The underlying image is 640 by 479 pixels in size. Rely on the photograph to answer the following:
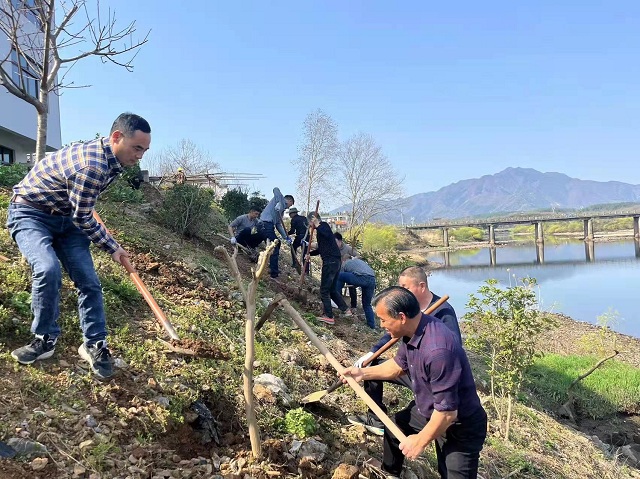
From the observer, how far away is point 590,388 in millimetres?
9789

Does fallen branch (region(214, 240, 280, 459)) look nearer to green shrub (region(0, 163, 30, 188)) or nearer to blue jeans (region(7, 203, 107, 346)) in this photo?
blue jeans (region(7, 203, 107, 346))

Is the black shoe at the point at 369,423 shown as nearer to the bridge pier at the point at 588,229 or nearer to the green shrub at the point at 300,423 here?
the green shrub at the point at 300,423

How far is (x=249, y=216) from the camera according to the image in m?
9.73

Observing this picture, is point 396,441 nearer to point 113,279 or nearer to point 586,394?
point 113,279

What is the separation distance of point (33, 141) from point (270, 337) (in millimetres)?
18806

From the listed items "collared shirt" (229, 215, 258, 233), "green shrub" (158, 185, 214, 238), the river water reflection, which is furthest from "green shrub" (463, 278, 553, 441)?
the river water reflection

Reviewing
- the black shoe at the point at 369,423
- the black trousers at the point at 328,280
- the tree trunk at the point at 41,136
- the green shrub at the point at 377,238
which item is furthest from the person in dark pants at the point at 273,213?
the green shrub at the point at 377,238

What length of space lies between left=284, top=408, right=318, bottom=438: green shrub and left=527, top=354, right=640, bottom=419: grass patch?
6547mm

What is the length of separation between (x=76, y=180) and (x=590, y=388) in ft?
34.6

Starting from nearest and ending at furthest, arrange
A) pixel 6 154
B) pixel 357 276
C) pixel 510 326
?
1. pixel 510 326
2. pixel 357 276
3. pixel 6 154

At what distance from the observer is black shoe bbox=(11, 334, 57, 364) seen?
Answer: 10.0 feet

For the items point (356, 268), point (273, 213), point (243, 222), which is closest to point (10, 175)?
point (243, 222)

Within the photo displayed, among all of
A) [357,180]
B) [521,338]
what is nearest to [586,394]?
[521,338]

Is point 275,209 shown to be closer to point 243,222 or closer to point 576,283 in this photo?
point 243,222
